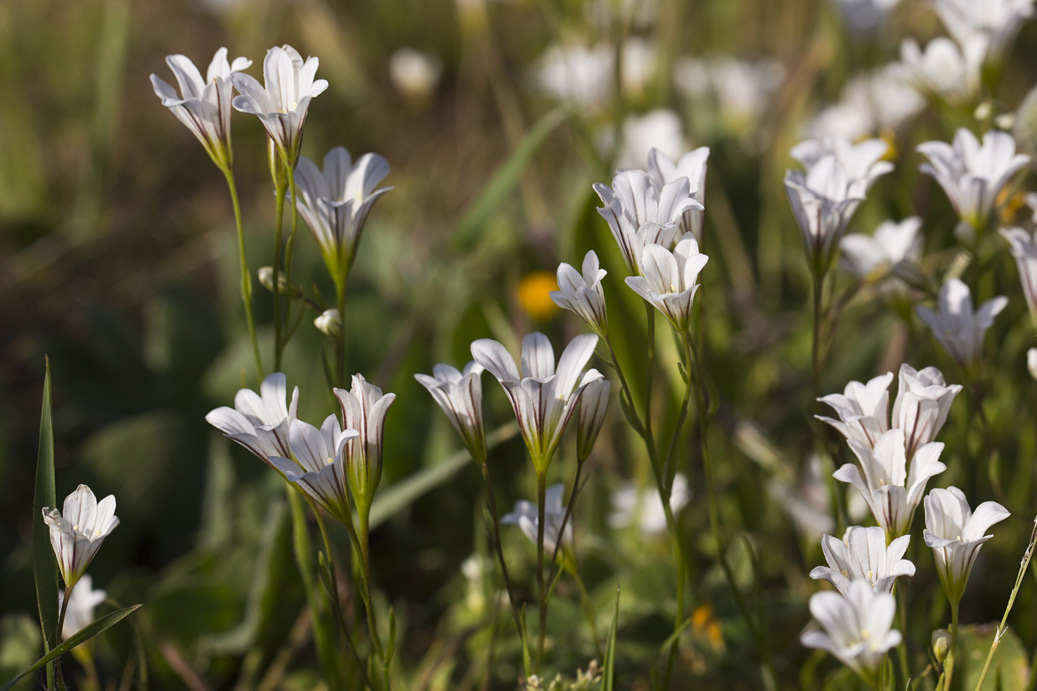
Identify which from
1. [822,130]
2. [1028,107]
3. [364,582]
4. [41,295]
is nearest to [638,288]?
[364,582]

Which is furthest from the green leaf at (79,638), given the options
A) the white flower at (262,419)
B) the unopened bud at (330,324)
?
the unopened bud at (330,324)

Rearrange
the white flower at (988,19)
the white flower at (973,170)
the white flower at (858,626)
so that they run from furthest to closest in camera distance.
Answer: the white flower at (988,19)
the white flower at (973,170)
the white flower at (858,626)

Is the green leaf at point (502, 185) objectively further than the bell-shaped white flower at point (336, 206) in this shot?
Yes

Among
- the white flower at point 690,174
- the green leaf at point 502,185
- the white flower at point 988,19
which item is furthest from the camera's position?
the green leaf at point 502,185

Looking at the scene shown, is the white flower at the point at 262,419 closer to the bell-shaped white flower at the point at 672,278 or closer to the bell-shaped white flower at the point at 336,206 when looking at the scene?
the bell-shaped white flower at the point at 336,206

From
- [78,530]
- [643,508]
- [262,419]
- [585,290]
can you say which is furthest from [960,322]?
[78,530]

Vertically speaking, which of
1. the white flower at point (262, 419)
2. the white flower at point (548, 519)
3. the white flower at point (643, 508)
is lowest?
the white flower at point (643, 508)

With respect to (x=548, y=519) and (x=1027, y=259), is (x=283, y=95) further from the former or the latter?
(x=1027, y=259)
